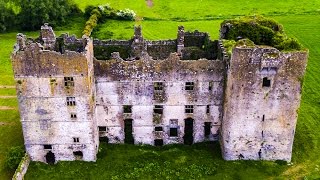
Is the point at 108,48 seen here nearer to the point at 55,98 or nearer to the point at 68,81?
the point at 68,81

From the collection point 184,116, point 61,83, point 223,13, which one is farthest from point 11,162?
point 223,13

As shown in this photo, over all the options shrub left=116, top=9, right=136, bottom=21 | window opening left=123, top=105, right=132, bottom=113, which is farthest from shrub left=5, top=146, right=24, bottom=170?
shrub left=116, top=9, right=136, bottom=21

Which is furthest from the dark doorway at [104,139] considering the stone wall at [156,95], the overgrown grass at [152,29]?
the overgrown grass at [152,29]

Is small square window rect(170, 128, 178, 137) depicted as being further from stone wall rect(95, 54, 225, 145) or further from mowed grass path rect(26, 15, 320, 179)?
mowed grass path rect(26, 15, 320, 179)

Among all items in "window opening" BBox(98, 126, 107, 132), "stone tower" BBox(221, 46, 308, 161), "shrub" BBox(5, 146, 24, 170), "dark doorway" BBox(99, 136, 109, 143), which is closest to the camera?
"stone tower" BBox(221, 46, 308, 161)

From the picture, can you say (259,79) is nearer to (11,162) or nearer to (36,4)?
(11,162)

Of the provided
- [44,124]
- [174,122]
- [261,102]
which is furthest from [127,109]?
[261,102]

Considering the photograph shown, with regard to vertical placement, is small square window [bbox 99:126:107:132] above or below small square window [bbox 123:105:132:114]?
below
